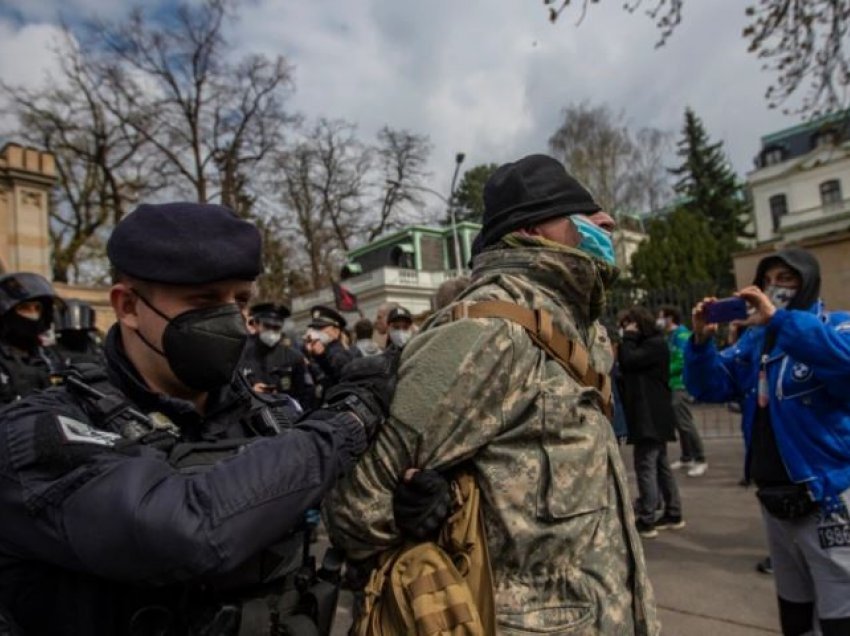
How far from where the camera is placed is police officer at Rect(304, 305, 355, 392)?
20.5 ft

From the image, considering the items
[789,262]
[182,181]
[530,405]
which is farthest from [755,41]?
[182,181]

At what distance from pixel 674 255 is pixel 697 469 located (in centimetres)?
2248

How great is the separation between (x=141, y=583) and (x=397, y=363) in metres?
0.76

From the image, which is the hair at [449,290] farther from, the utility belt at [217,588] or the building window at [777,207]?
the building window at [777,207]

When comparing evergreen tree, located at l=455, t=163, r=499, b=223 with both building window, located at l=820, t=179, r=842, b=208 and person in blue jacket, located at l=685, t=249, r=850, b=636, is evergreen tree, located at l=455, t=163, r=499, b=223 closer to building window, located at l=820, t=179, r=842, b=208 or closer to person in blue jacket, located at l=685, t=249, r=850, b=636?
building window, located at l=820, t=179, r=842, b=208

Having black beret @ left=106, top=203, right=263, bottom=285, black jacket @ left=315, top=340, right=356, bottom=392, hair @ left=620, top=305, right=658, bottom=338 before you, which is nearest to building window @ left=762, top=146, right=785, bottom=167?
hair @ left=620, top=305, right=658, bottom=338

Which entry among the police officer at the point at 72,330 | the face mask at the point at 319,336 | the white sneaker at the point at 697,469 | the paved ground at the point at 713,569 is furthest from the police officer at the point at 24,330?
the white sneaker at the point at 697,469

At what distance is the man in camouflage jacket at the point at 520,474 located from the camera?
149 cm

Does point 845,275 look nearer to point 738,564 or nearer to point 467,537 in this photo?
point 738,564

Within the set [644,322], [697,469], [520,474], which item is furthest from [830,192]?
[520,474]

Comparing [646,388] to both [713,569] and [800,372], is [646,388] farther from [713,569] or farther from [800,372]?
[800,372]

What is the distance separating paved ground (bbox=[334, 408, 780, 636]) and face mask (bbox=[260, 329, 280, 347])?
2.42 metres

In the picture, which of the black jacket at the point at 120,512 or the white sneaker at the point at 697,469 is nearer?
the black jacket at the point at 120,512

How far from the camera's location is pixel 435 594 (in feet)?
4.69
